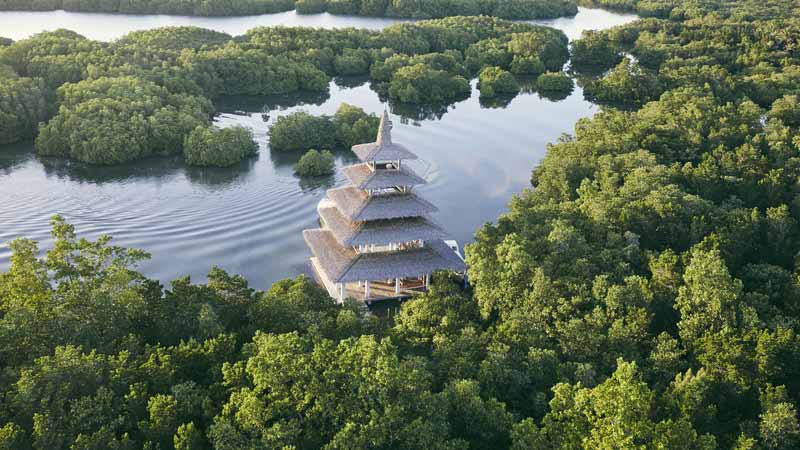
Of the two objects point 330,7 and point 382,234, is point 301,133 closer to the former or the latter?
point 382,234

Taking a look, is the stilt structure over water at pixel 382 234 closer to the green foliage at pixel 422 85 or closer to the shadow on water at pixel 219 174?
the shadow on water at pixel 219 174

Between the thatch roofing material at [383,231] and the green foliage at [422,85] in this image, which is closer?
the thatch roofing material at [383,231]

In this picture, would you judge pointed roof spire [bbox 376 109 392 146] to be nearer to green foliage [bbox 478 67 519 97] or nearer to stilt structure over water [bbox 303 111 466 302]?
stilt structure over water [bbox 303 111 466 302]

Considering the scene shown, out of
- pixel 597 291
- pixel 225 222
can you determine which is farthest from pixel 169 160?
pixel 597 291

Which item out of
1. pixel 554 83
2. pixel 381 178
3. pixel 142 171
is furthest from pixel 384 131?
pixel 554 83

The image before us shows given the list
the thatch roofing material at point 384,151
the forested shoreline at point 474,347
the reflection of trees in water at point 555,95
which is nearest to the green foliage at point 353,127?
the forested shoreline at point 474,347

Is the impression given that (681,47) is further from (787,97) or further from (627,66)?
(787,97)
